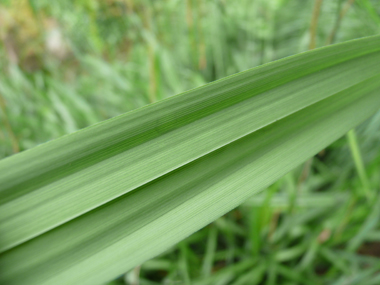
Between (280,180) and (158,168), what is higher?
(158,168)

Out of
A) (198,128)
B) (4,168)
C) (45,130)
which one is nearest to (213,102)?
(198,128)

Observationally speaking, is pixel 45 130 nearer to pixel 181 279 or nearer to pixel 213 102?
pixel 181 279

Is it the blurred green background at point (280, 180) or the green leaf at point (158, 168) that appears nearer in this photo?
the green leaf at point (158, 168)

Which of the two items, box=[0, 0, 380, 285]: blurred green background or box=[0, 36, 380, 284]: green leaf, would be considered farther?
box=[0, 0, 380, 285]: blurred green background

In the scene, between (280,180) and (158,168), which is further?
(280,180)
